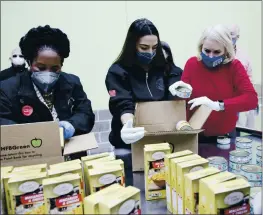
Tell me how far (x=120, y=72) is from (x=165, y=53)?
393mm

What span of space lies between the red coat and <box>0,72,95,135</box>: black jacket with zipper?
69 centimetres

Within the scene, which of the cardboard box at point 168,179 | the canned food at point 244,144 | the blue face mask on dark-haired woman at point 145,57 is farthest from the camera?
the blue face mask on dark-haired woman at point 145,57

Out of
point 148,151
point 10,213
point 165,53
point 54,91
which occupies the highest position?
point 165,53

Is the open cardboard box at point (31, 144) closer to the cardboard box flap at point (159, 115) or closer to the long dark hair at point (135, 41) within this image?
the cardboard box flap at point (159, 115)

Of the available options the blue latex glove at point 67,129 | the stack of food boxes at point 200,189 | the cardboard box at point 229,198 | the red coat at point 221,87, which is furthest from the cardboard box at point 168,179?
the red coat at point 221,87

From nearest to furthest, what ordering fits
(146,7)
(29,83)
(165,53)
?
(29,83)
(165,53)
(146,7)

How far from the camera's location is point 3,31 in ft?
10.6

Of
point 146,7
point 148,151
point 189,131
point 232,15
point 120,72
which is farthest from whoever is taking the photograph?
point 232,15

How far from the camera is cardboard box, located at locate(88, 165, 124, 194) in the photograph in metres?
1.04

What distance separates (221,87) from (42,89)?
1102 mm

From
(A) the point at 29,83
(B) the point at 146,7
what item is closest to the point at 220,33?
(A) the point at 29,83

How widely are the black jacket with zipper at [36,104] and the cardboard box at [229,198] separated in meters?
0.94

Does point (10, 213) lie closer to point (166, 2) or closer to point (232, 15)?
point (166, 2)

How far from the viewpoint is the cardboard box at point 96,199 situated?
91cm
